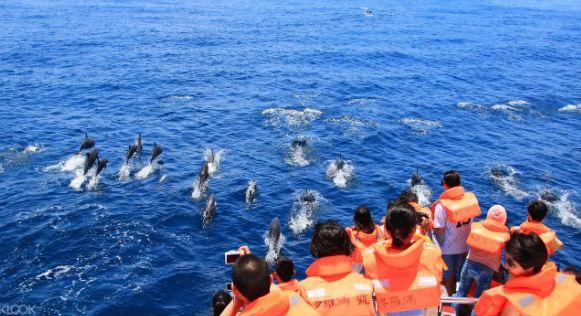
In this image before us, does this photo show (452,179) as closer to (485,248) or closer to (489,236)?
(489,236)

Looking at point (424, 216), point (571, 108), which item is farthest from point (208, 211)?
point (571, 108)

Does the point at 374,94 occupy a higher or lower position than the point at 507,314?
lower

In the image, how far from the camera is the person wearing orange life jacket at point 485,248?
1102 centimetres

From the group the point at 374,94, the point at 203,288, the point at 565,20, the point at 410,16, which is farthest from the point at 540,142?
the point at 565,20

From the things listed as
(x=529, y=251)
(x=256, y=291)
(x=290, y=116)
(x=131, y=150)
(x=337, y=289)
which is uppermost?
(x=529, y=251)

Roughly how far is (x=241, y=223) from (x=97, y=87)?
97.7 ft

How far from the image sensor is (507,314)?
6832 millimetres

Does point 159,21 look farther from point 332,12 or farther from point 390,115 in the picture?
point 390,115


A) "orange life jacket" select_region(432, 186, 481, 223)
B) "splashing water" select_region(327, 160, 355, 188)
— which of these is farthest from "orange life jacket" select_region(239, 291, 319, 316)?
"splashing water" select_region(327, 160, 355, 188)

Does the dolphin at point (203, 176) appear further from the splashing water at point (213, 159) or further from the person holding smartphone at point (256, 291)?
the person holding smartphone at point (256, 291)

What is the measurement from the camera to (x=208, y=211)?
73.7ft

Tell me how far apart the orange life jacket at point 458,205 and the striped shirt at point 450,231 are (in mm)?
135

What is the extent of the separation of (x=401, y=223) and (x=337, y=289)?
156 centimetres

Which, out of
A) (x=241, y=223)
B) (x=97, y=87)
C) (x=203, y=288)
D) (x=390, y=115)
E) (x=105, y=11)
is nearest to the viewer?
(x=203, y=288)
